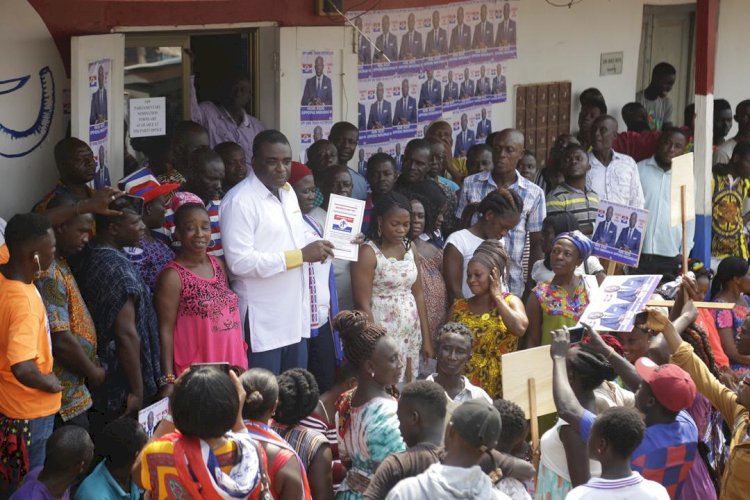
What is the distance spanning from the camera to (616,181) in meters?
9.77

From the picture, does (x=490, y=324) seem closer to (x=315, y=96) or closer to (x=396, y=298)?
(x=396, y=298)

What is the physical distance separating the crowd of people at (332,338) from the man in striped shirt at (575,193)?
0.02 meters

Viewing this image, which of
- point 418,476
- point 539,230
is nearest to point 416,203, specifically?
point 539,230

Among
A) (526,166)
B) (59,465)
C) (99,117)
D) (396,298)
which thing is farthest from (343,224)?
(526,166)

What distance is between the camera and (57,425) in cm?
601

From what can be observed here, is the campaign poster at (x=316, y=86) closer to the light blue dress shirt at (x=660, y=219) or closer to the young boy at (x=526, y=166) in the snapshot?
the young boy at (x=526, y=166)

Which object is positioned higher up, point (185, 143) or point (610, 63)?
point (610, 63)

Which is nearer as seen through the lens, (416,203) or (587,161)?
(416,203)

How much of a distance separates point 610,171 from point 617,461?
5.58 metres

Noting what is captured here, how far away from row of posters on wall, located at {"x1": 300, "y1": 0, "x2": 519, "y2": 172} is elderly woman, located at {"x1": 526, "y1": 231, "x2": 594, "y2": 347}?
106 inches

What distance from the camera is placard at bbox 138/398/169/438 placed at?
5816mm

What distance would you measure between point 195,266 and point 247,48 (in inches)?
127

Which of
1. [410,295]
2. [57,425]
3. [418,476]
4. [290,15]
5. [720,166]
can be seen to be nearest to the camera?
[418,476]

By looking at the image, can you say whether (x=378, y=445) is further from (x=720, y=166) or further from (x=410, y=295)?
(x=720, y=166)
